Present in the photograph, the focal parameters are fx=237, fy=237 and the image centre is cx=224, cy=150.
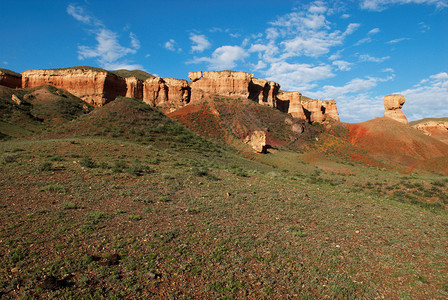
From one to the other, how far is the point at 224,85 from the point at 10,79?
48.7 m

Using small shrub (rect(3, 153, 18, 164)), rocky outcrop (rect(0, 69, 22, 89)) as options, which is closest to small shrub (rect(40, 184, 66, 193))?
small shrub (rect(3, 153, 18, 164))

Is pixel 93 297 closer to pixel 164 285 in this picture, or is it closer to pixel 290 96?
pixel 164 285

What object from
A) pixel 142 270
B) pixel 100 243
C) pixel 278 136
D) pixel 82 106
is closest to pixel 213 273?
pixel 142 270

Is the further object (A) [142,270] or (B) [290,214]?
(B) [290,214]

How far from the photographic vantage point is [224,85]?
58844 millimetres

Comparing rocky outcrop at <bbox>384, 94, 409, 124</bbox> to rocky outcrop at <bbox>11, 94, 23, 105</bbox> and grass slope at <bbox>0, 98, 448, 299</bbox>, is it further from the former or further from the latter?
rocky outcrop at <bbox>11, 94, 23, 105</bbox>

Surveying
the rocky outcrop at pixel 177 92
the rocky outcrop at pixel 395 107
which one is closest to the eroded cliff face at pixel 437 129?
the rocky outcrop at pixel 395 107

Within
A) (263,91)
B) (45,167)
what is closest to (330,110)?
(263,91)

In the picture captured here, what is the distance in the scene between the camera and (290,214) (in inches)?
388

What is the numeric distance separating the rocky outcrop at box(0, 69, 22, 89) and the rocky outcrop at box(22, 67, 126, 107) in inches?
41.7

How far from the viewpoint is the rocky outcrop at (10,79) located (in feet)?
171

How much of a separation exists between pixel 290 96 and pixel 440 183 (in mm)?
52650

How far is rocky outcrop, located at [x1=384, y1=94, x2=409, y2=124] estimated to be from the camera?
6294 centimetres

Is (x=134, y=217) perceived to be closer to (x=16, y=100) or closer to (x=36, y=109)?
(x=36, y=109)
